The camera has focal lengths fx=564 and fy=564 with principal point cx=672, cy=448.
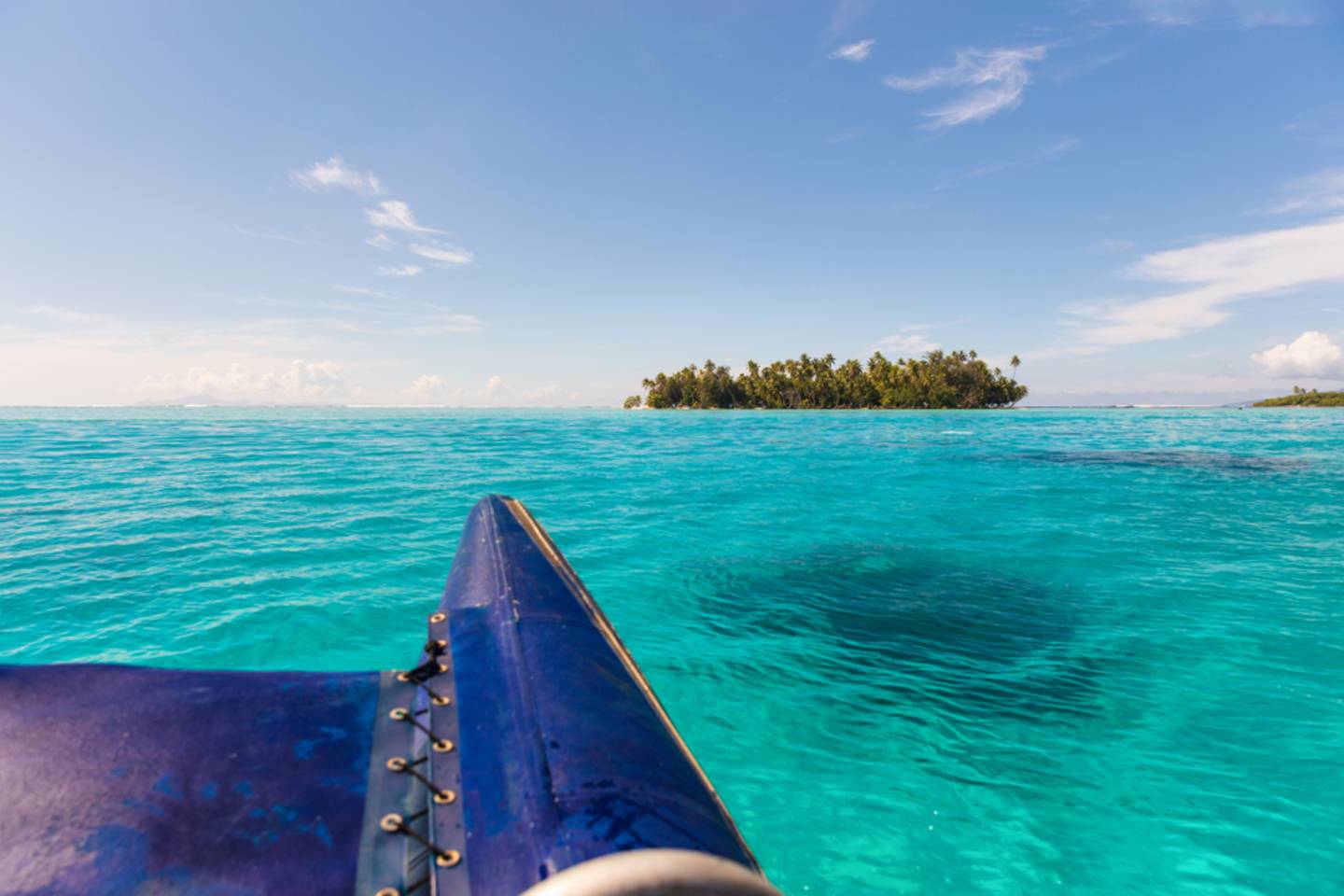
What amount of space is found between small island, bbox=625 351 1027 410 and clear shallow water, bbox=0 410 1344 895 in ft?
305

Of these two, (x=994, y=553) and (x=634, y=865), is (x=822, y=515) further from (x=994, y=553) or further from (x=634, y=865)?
(x=634, y=865)

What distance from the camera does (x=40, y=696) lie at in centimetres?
151

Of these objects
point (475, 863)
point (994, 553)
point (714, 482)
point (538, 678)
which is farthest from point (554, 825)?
point (714, 482)

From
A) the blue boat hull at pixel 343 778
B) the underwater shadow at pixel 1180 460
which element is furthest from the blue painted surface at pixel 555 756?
the underwater shadow at pixel 1180 460

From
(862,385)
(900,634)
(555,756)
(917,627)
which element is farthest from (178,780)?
(862,385)

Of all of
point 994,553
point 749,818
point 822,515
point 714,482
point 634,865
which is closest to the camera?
point 634,865

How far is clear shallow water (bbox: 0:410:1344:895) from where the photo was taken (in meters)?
3.32

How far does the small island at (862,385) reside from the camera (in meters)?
102

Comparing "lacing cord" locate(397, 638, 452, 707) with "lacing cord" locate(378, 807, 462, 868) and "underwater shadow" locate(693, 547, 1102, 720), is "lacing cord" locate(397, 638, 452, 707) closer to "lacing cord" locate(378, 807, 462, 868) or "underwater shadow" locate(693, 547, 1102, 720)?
"lacing cord" locate(378, 807, 462, 868)

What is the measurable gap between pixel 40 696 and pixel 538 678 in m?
1.30

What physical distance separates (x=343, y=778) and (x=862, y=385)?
359 ft

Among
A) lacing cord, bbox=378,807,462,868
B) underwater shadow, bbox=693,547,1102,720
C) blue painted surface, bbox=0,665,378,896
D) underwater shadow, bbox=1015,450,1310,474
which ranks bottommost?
underwater shadow, bbox=693,547,1102,720

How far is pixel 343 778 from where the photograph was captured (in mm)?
1470

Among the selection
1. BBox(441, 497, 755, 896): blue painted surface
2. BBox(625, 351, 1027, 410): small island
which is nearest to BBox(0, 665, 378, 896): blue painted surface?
BBox(441, 497, 755, 896): blue painted surface
